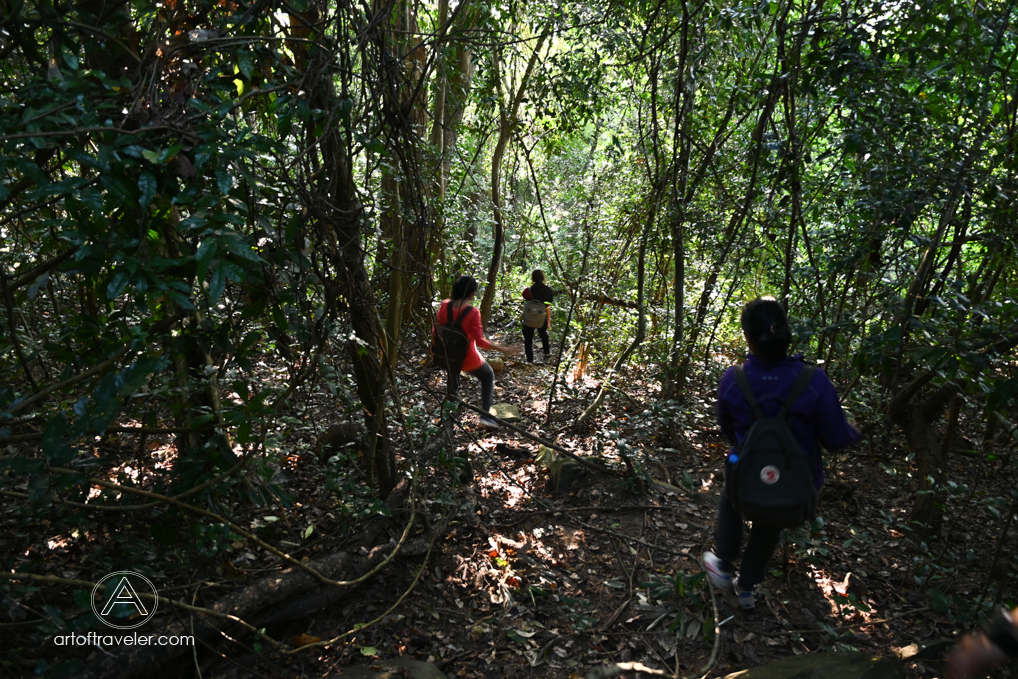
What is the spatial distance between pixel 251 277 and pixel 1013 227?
4.02 m

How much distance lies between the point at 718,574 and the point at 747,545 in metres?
0.32

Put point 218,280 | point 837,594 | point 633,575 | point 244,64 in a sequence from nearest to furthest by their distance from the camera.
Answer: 1. point 218,280
2. point 244,64
3. point 837,594
4. point 633,575

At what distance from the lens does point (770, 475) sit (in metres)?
2.61

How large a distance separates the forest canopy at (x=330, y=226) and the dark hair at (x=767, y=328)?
0.53 meters

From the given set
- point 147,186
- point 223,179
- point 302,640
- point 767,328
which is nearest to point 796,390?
point 767,328

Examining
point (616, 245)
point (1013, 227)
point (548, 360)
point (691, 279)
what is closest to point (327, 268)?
point (1013, 227)

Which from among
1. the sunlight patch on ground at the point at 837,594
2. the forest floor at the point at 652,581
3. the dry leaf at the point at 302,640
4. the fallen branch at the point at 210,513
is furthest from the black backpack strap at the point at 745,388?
the dry leaf at the point at 302,640

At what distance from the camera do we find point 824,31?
340 cm

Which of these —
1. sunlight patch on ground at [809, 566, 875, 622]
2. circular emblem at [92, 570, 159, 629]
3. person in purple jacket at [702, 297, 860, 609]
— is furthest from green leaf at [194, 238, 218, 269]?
sunlight patch on ground at [809, 566, 875, 622]

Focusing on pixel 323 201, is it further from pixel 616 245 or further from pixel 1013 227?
pixel 616 245

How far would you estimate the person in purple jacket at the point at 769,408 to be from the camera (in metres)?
2.64

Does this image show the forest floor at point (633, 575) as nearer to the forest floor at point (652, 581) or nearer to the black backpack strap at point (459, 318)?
the forest floor at point (652, 581)

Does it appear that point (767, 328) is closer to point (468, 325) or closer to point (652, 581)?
point (652, 581)

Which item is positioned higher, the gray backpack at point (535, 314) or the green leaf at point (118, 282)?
the green leaf at point (118, 282)
